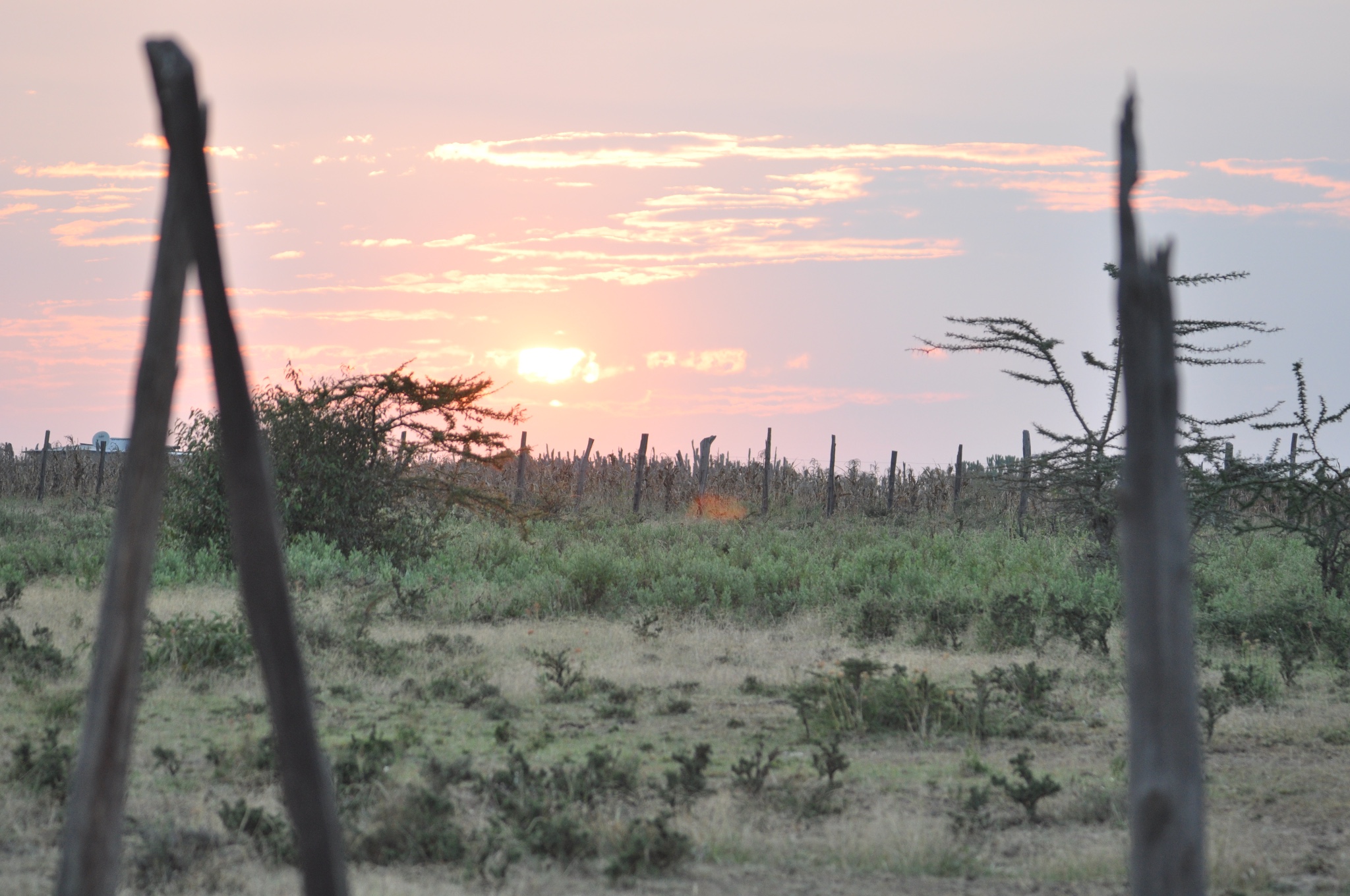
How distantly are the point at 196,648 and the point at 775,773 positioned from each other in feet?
15.9

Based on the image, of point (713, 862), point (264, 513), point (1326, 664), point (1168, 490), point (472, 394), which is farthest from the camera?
point (472, 394)

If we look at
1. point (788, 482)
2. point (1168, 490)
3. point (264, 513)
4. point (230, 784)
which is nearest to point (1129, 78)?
point (1168, 490)

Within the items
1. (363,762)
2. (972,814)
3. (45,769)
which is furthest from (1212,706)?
(45,769)

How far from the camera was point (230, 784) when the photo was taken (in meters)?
6.07

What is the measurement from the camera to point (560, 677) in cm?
856

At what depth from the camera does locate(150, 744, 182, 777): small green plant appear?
6.11 m

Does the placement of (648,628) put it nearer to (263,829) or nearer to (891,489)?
(263,829)

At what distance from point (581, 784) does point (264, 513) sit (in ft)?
11.6

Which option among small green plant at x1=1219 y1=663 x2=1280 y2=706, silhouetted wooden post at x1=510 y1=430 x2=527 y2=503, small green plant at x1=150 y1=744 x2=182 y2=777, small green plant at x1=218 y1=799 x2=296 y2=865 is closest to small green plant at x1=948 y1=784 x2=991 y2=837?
small green plant at x1=218 y1=799 x2=296 y2=865

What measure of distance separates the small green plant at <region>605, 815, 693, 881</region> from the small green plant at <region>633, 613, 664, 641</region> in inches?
238

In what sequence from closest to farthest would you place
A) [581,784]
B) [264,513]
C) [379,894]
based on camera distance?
1. [264,513]
2. [379,894]
3. [581,784]

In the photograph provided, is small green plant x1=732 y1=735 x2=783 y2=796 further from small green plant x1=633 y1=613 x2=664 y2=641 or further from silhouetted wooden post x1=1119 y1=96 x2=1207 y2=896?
small green plant x1=633 y1=613 x2=664 y2=641

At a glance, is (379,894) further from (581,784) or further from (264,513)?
(264,513)

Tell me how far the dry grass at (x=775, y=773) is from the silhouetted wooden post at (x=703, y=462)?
21863 millimetres
